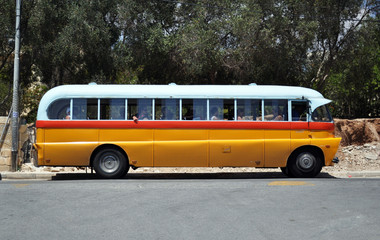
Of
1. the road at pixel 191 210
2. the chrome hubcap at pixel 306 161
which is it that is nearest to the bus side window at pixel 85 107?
the road at pixel 191 210

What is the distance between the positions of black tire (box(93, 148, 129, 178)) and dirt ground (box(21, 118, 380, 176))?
309cm

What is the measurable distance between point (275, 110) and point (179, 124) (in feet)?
9.14

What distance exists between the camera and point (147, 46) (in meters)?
25.6

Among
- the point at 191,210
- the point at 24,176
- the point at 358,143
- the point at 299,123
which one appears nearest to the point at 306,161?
the point at 299,123

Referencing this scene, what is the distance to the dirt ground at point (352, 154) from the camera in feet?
56.5

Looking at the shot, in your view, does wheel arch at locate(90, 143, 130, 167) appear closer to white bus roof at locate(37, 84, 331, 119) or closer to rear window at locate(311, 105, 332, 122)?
white bus roof at locate(37, 84, 331, 119)

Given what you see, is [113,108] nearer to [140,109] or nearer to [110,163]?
[140,109]

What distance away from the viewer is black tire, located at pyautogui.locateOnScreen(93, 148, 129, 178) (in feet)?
45.1

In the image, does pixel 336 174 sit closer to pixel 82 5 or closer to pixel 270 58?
pixel 270 58

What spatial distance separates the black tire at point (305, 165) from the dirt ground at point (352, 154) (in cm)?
128

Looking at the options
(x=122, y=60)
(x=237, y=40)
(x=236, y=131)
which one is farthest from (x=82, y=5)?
(x=236, y=131)

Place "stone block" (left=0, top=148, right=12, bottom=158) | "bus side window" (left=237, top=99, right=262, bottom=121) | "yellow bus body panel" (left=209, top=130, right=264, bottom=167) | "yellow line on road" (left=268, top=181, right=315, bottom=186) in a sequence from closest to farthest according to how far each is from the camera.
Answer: "yellow line on road" (left=268, top=181, right=315, bottom=186)
"yellow bus body panel" (left=209, top=130, right=264, bottom=167)
"bus side window" (left=237, top=99, right=262, bottom=121)
"stone block" (left=0, top=148, right=12, bottom=158)

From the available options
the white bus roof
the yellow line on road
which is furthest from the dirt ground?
the white bus roof

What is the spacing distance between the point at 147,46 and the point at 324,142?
45.3 feet
